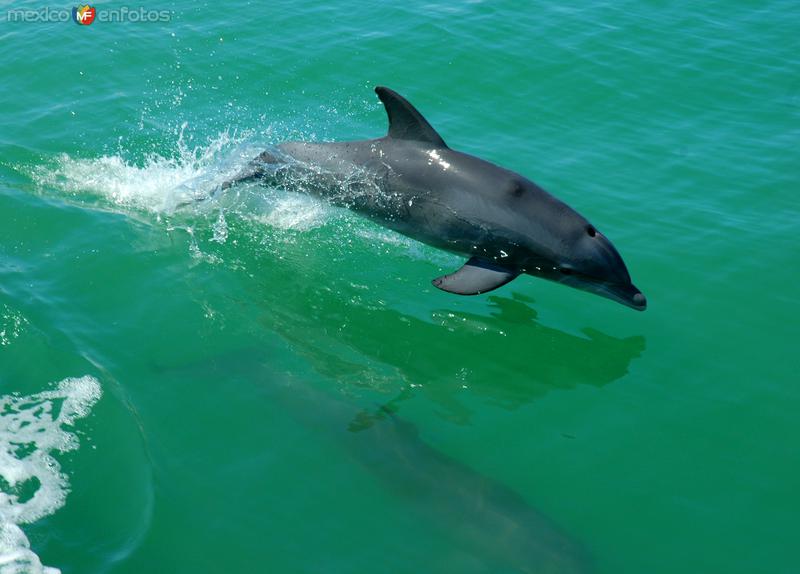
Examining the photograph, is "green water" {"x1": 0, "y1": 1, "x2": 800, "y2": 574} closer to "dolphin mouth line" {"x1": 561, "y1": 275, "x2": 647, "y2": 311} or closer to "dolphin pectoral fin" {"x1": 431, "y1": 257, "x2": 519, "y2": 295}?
"dolphin mouth line" {"x1": 561, "y1": 275, "x2": 647, "y2": 311}

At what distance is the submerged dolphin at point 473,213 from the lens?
9.75m

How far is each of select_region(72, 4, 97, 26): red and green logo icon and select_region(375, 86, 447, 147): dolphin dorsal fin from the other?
11.2 m

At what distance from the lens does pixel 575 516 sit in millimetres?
8133

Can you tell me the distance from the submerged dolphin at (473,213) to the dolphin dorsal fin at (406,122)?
12 mm

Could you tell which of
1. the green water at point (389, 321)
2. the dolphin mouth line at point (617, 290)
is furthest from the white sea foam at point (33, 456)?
the dolphin mouth line at point (617, 290)

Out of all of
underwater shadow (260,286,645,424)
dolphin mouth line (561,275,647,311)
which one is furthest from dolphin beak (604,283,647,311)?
underwater shadow (260,286,645,424)

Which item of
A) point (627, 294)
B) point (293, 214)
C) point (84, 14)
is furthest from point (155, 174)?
point (627, 294)

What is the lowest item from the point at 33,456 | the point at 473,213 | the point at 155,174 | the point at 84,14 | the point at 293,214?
the point at 33,456

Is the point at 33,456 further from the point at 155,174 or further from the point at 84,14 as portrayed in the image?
the point at 84,14

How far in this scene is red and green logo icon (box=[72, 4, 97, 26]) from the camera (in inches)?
713

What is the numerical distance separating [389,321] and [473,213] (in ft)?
6.21

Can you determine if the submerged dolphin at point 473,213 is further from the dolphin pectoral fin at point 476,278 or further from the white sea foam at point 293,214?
the white sea foam at point 293,214

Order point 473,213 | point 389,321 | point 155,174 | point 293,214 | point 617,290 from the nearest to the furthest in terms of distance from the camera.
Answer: point 473,213 → point 617,290 → point 389,321 → point 293,214 → point 155,174

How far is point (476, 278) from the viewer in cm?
997
